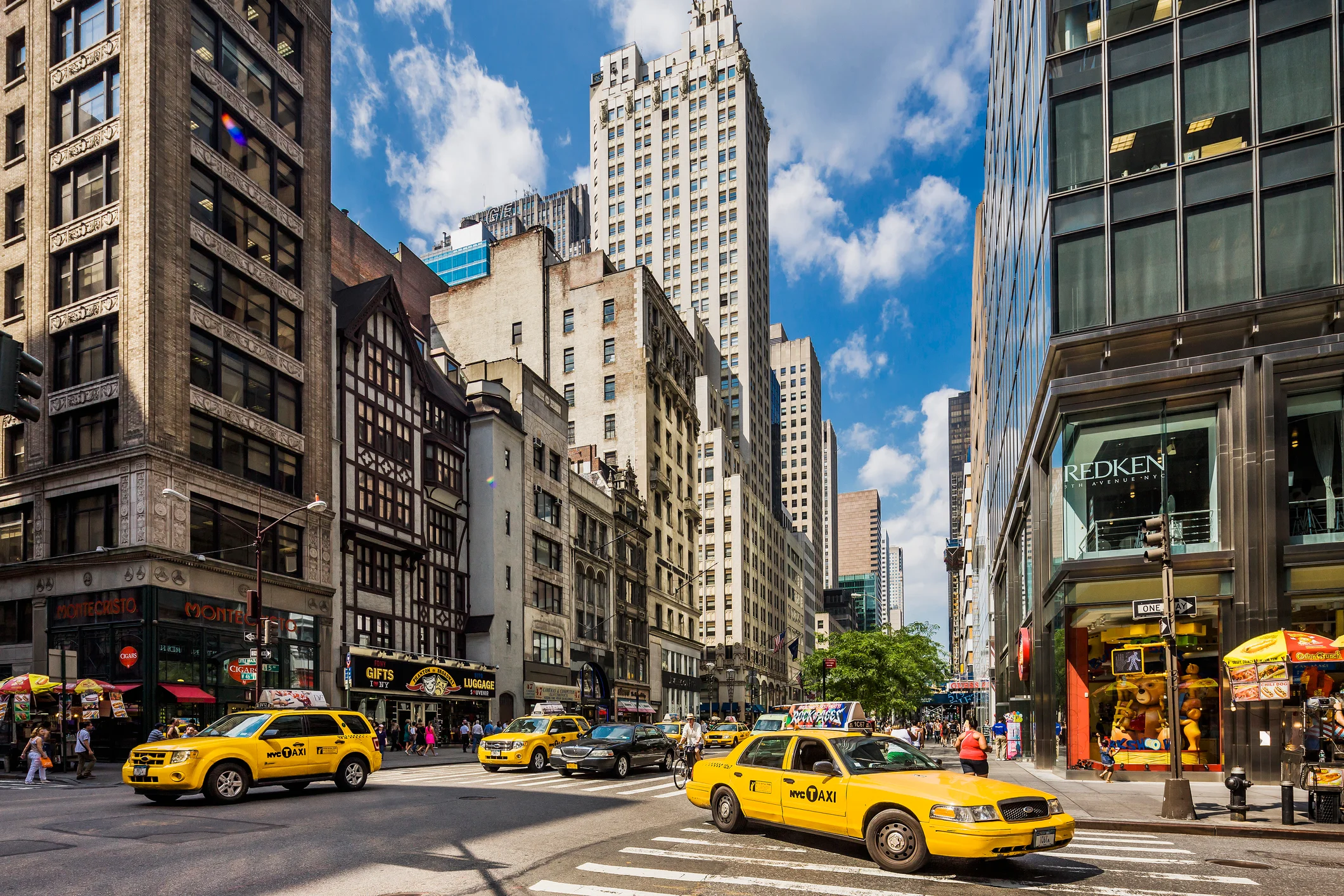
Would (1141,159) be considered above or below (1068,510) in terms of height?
above

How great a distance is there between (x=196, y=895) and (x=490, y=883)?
2.80m

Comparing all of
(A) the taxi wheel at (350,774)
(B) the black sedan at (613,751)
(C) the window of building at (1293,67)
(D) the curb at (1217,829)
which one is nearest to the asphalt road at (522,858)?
(D) the curb at (1217,829)

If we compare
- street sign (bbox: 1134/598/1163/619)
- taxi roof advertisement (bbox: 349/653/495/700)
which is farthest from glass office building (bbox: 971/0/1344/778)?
taxi roof advertisement (bbox: 349/653/495/700)

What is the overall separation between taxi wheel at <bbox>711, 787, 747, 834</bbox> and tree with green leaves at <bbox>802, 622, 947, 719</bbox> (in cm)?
5752

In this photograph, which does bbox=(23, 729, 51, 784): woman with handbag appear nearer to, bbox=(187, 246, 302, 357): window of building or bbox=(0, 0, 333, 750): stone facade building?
bbox=(0, 0, 333, 750): stone facade building

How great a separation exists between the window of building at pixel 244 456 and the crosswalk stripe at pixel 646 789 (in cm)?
2350

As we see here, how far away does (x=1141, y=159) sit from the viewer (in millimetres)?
25750

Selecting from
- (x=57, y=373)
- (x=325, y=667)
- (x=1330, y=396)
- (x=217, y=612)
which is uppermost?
(x=57, y=373)

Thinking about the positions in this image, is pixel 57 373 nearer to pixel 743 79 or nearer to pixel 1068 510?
pixel 1068 510

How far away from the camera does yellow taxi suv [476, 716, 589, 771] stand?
28.8 metres

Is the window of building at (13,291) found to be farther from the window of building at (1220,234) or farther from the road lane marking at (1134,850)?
the road lane marking at (1134,850)

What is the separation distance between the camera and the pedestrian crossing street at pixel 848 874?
9.89 m

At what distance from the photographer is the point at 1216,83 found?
25.0m

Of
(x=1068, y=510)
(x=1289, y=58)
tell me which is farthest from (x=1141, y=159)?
(x=1068, y=510)
